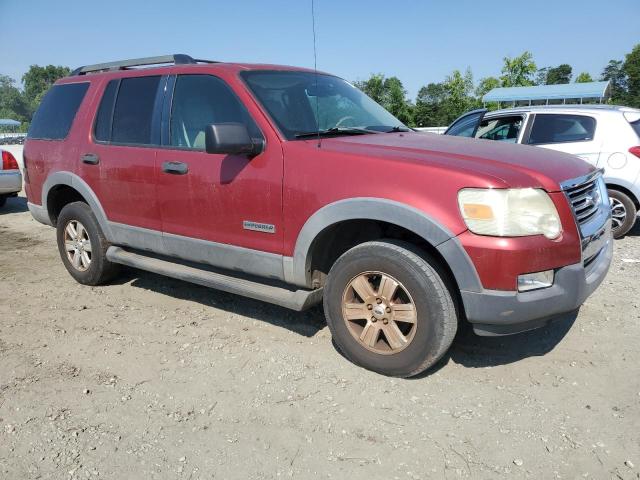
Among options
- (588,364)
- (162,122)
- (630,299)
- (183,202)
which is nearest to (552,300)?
(588,364)

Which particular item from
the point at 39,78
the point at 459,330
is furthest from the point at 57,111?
the point at 39,78

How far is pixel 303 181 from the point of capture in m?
3.23

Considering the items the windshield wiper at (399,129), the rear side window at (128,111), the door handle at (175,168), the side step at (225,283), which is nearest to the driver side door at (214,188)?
the door handle at (175,168)

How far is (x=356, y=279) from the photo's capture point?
3.16 m

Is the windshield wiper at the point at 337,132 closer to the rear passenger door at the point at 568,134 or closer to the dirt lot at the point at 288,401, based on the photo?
the dirt lot at the point at 288,401

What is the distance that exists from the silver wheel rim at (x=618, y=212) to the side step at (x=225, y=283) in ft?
16.0

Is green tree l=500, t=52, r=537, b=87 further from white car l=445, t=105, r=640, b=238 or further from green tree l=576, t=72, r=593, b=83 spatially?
white car l=445, t=105, r=640, b=238

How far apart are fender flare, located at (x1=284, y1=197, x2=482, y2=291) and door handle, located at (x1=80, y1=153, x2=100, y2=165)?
2.16m

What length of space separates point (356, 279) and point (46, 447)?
1.86 metres

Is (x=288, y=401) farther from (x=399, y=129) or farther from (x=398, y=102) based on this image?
(x=398, y=102)

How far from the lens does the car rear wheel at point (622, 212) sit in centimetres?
644

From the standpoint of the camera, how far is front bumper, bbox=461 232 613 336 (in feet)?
8.96

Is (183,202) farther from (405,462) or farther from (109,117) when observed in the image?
(405,462)

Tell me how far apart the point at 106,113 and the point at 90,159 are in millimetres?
427
